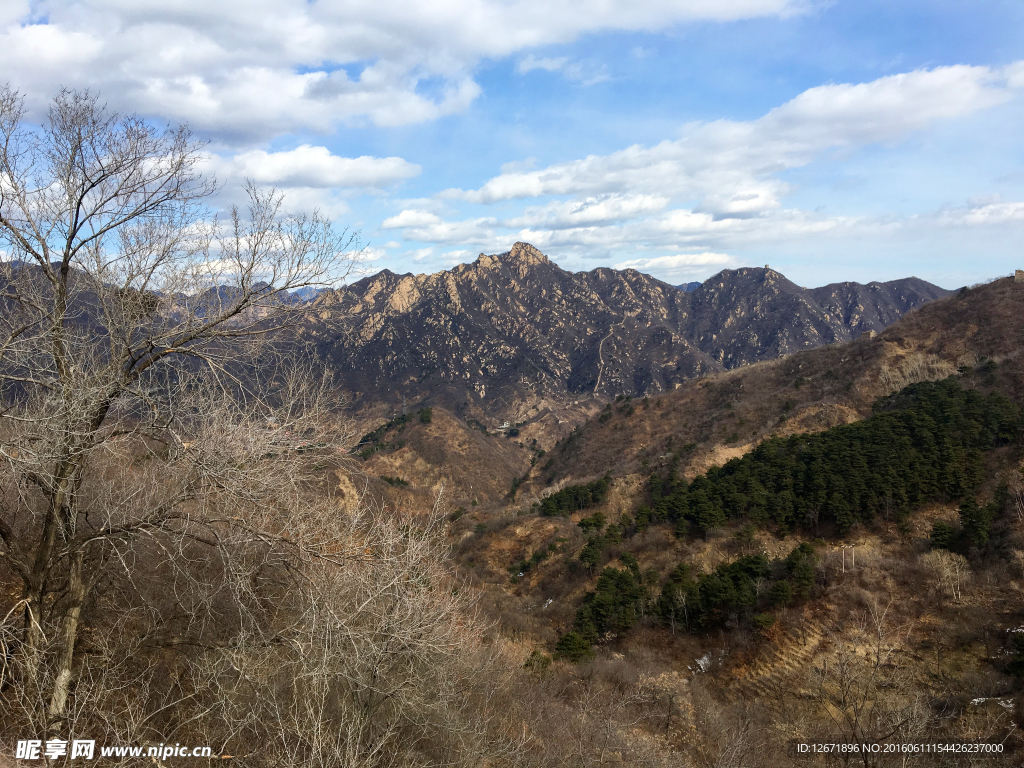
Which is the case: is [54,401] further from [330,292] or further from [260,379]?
[330,292]

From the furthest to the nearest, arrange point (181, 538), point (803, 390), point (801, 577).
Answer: point (803, 390), point (801, 577), point (181, 538)

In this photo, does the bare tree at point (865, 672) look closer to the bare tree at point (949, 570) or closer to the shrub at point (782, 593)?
the shrub at point (782, 593)

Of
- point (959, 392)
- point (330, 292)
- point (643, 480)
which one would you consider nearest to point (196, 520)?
point (330, 292)

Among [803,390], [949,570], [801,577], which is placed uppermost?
[803,390]

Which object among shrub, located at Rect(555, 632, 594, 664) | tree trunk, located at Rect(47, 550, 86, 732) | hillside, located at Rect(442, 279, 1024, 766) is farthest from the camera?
shrub, located at Rect(555, 632, 594, 664)

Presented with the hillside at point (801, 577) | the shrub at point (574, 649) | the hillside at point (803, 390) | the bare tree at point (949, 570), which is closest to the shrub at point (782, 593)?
the hillside at point (801, 577)

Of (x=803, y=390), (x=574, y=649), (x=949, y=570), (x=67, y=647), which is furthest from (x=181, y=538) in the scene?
(x=803, y=390)

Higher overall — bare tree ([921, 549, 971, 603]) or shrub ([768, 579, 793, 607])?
bare tree ([921, 549, 971, 603])

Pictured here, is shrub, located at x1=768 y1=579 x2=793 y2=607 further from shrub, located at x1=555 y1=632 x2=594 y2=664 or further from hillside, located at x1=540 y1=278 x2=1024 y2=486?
hillside, located at x1=540 y1=278 x2=1024 y2=486

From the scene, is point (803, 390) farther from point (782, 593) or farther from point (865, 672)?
point (865, 672)

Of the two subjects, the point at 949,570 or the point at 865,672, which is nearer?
the point at 865,672

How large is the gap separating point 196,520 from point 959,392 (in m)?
44.5

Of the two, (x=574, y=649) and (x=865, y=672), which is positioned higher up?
(x=865, y=672)

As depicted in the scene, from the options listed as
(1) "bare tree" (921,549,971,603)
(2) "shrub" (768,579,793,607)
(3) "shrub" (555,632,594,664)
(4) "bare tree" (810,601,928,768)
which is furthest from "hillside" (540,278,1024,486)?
(3) "shrub" (555,632,594,664)
